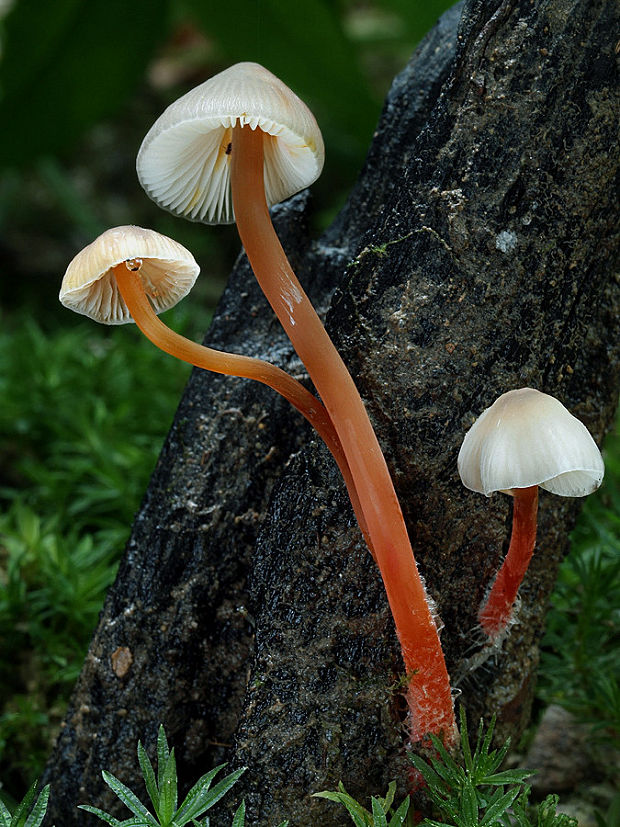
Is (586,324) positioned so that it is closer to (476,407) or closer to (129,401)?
(476,407)

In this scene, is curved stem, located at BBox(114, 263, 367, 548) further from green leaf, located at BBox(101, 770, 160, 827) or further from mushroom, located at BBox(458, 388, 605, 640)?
green leaf, located at BBox(101, 770, 160, 827)

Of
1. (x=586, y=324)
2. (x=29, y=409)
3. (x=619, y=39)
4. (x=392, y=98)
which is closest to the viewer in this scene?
(x=619, y=39)

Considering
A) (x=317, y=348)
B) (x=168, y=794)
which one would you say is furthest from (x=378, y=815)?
(x=317, y=348)

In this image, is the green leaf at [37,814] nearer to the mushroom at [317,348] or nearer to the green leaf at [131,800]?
the green leaf at [131,800]

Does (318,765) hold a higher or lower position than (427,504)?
lower

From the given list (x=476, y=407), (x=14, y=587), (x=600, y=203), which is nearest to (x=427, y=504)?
(x=476, y=407)

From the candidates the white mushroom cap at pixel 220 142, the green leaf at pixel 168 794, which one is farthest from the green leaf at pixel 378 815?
the white mushroom cap at pixel 220 142

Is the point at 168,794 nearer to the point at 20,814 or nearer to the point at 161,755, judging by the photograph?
the point at 161,755
